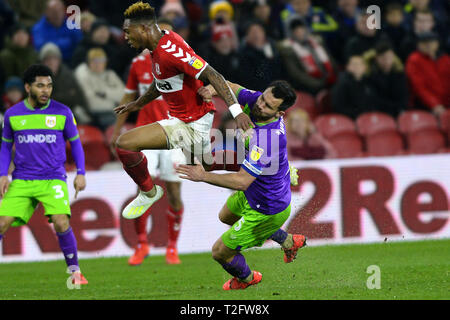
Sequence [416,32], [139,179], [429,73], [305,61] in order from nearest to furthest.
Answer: [139,179]
[305,61]
[429,73]
[416,32]

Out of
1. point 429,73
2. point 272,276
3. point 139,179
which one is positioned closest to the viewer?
point 139,179

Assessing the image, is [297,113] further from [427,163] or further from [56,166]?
[56,166]

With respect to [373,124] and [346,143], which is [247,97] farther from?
[373,124]

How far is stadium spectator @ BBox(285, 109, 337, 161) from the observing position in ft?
43.8

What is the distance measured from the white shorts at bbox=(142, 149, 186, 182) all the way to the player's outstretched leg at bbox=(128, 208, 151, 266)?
0.57 meters

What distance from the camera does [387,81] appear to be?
48.3ft

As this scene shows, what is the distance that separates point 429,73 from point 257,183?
6.92 metres

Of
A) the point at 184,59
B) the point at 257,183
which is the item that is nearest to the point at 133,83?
the point at 184,59

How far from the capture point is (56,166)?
955 centimetres

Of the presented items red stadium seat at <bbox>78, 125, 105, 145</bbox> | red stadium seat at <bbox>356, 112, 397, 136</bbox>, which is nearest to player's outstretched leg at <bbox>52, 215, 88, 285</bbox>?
red stadium seat at <bbox>78, 125, 105, 145</bbox>

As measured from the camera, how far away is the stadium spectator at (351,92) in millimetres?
14289

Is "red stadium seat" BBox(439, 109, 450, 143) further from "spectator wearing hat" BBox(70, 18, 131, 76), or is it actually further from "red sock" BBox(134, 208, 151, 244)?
"red sock" BBox(134, 208, 151, 244)

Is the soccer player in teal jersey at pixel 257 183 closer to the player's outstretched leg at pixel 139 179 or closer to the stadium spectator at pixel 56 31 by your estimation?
the player's outstretched leg at pixel 139 179
